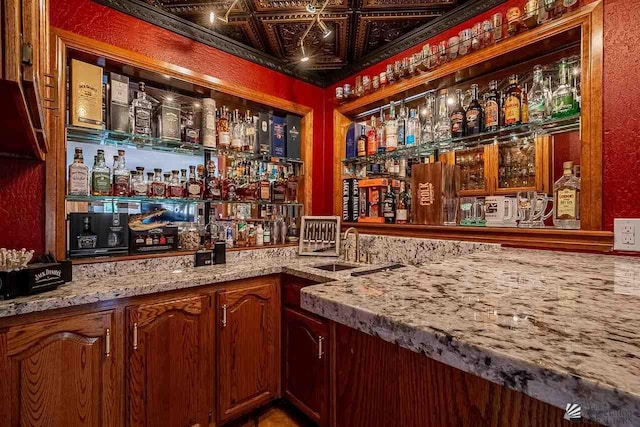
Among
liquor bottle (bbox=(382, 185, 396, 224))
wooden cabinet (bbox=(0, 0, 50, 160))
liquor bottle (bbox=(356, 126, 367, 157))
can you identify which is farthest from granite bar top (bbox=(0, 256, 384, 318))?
liquor bottle (bbox=(356, 126, 367, 157))

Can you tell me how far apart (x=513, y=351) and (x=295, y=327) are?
1.59m

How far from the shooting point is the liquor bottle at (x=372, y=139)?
2.36 metres

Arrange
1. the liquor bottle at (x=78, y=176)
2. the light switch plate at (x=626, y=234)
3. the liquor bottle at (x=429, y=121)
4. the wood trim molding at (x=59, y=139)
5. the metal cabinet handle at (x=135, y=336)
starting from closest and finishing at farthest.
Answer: the light switch plate at (x=626, y=234) → the metal cabinet handle at (x=135, y=336) → the wood trim molding at (x=59, y=139) → the liquor bottle at (x=78, y=176) → the liquor bottle at (x=429, y=121)

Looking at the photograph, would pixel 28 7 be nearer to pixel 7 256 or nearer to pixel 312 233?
pixel 7 256

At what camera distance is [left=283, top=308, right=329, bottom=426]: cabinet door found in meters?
1.65

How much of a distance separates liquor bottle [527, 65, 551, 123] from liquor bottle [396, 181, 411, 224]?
0.86m

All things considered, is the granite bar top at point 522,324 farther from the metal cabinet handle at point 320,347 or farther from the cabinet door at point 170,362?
the cabinet door at point 170,362

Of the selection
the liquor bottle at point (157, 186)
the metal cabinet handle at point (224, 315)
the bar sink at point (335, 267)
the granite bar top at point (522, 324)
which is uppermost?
the liquor bottle at point (157, 186)

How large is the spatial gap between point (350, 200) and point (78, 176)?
68.0 inches


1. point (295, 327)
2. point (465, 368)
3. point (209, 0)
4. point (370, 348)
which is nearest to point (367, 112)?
point (209, 0)

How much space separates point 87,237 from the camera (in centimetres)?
160

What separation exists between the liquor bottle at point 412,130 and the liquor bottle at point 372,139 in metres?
0.26

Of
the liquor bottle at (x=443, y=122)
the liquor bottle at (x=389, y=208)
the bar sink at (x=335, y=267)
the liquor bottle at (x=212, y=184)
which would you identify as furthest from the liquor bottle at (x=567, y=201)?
the liquor bottle at (x=212, y=184)

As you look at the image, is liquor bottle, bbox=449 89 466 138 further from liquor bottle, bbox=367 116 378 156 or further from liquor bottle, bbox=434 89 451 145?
liquor bottle, bbox=367 116 378 156
